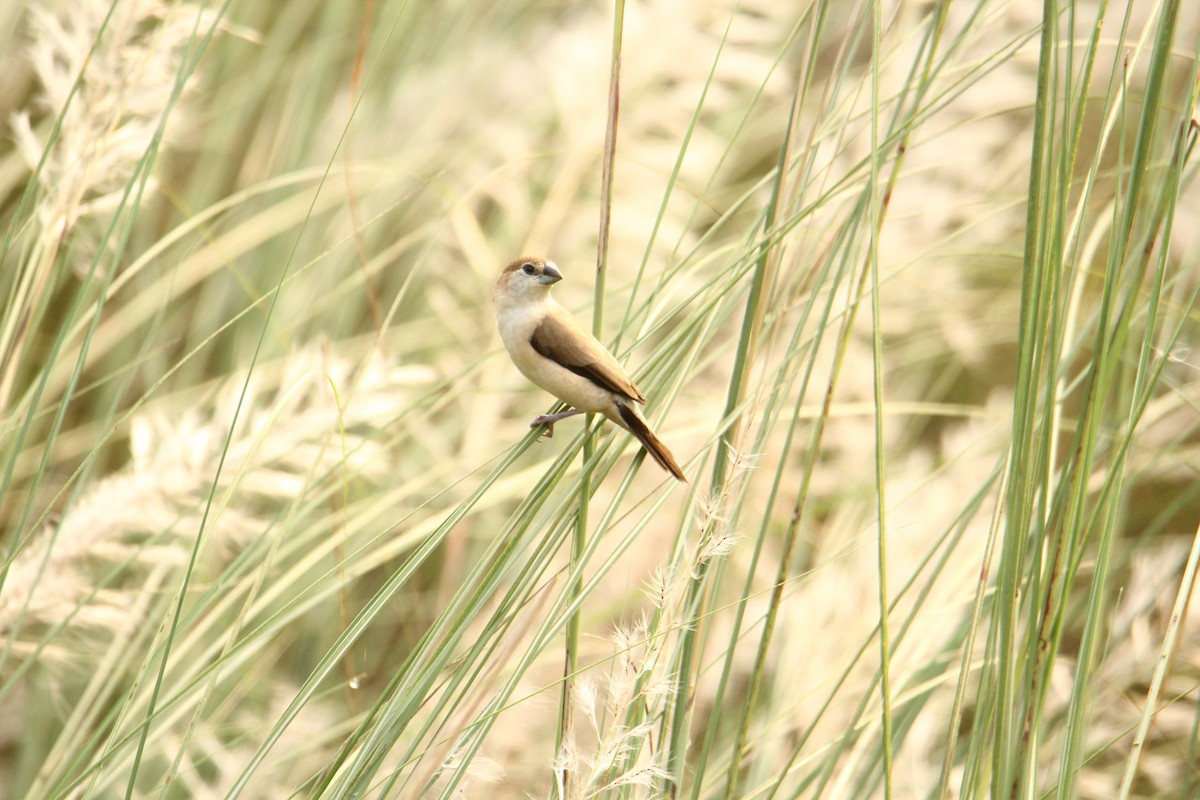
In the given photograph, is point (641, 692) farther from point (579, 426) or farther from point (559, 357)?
point (579, 426)

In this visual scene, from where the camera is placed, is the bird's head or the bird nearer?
the bird

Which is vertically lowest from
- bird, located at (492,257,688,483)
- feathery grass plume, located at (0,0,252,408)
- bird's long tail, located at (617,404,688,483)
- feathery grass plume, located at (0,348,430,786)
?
feathery grass plume, located at (0,348,430,786)

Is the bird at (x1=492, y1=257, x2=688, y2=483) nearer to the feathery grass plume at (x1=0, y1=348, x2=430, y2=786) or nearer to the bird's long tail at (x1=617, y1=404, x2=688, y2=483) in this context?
the bird's long tail at (x1=617, y1=404, x2=688, y2=483)

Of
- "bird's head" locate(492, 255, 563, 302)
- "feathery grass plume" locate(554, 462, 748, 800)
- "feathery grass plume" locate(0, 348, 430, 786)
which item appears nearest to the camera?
"feathery grass plume" locate(554, 462, 748, 800)

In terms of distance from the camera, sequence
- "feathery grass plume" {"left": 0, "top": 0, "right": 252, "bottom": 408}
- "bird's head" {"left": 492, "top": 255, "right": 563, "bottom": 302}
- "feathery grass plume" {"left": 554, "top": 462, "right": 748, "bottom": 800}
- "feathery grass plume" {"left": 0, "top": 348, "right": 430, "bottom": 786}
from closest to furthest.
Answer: "feathery grass plume" {"left": 554, "top": 462, "right": 748, "bottom": 800}
"feathery grass plume" {"left": 0, "top": 348, "right": 430, "bottom": 786}
"feathery grass plume" {"left": 0, "top": 0, "right": 252, "bottom": 408}
"bird's head" {"left": 492, "top": 255, "right": 563, "bottom": 302}

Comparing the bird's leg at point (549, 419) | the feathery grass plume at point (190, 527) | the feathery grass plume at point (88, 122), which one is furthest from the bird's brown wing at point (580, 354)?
the feathery grass plume at point (88, 122)

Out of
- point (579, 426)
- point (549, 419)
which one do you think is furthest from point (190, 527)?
point (579, 426)

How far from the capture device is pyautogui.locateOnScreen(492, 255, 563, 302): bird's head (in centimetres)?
219

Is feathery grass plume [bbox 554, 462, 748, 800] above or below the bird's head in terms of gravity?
below

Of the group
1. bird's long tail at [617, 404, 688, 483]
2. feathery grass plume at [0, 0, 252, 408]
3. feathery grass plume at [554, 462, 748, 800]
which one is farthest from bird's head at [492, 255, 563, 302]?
feathery grass plume at [554, 462, 748, 800]

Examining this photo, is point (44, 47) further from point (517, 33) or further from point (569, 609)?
point (517, 33)

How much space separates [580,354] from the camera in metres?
1.88

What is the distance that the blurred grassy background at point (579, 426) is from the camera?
4.17ft

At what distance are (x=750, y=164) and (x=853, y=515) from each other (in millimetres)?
1669
